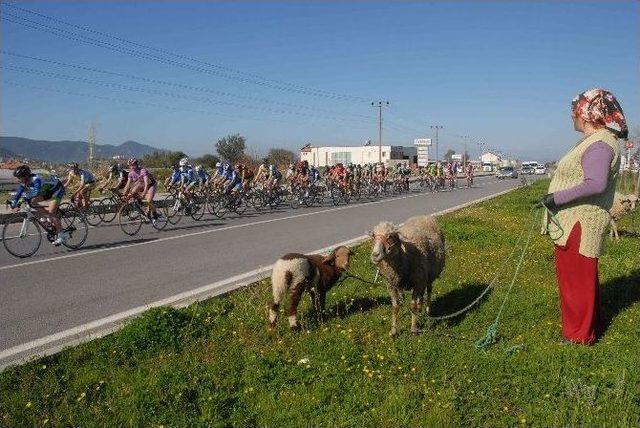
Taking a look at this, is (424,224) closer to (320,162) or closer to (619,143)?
(619,143)

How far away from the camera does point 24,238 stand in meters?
11.9

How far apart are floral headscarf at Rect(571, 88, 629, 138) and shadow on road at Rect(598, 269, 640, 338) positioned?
2180 mm

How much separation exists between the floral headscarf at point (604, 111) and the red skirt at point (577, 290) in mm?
950

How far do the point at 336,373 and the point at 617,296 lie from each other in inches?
172

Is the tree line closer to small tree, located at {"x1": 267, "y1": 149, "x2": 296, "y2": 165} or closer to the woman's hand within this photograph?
small tree, located at {"x1": 267, "y1": 149, "x2": 296, "y2": 165}

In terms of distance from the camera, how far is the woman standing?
4.59 m

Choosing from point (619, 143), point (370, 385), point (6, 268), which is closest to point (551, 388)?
point (370, 385)

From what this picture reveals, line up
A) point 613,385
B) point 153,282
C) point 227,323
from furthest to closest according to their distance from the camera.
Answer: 1. point 153,282
2. point 227,323
3. point 613,385

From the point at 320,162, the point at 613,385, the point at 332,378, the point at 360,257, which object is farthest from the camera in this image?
the point at 320,162

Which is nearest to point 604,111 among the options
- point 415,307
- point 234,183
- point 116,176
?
point 415,307

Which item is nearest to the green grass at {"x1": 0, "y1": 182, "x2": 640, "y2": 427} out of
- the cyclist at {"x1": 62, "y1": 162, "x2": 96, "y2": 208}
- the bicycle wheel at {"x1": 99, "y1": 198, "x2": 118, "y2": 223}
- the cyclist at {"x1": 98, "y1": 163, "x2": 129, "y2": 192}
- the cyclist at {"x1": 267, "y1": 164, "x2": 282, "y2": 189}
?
the cyclist at {"x1": 62, "y1": 162, "x2": 96, "y2": 208}

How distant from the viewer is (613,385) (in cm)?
420

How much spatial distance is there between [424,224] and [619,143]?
2644 mm

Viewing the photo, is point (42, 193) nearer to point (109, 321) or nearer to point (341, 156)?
point (109, 321)
